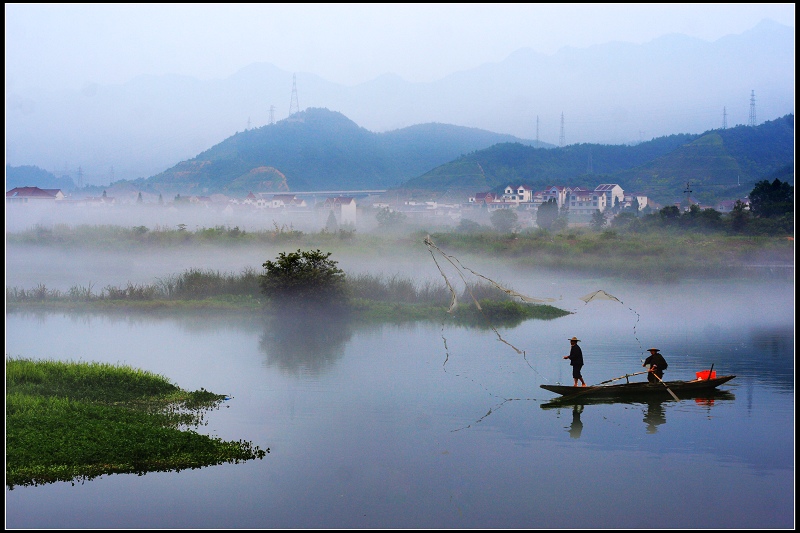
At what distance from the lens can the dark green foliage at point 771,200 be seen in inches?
2084

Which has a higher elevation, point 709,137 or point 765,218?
point 709,137

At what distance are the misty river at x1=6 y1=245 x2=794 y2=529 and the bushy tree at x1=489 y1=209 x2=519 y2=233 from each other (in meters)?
37.6

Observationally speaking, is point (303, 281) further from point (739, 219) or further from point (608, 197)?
point (608, 197)

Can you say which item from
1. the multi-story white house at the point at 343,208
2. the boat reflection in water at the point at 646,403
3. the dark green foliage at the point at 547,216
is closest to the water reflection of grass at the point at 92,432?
the boat reflection in water at the point at 646,403

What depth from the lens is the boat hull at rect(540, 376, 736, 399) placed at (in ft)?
50.2

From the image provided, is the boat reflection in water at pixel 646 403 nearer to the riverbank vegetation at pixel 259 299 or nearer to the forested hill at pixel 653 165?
the riverbank vegetation at pixel 259 299

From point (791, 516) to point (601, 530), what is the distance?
2.52 metres

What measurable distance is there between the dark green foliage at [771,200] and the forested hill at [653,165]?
85.2 feet

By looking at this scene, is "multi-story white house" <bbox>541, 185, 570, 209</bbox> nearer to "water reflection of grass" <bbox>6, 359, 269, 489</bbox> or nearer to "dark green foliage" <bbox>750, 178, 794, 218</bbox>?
"dark green foliage" <bbox>750, 178, 794, 218</bbox>

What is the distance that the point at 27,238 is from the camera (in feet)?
165

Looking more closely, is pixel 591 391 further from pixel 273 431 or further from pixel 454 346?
pixel 454 346

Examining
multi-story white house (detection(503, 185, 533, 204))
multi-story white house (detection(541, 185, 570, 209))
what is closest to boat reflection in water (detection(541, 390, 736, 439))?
multi-story white house (detection(541, 185, 570, 209))

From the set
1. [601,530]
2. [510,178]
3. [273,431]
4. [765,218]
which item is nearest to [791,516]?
[601,530]

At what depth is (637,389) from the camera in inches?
617
